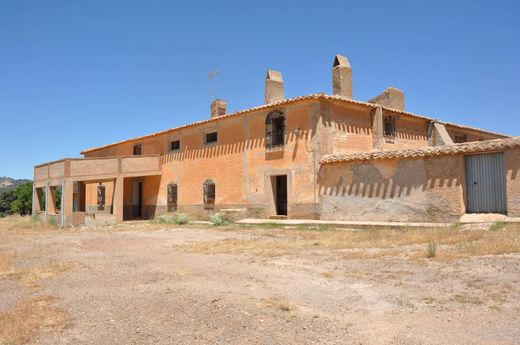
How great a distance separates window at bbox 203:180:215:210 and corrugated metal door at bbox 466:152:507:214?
39.6 feet

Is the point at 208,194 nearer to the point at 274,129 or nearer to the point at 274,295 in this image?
the point at 274,129

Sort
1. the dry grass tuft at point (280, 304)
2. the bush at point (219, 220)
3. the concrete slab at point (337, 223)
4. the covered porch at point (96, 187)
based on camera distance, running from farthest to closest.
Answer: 1. the covered porch at point (96, 187)
2. the bush at point (219, 220)
3. the concrete slab at point (337, 223)
4. the dry grass tuft at point (280, 304)

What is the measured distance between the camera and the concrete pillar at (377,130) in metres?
18.4

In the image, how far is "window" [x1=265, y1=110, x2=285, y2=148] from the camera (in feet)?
60.8

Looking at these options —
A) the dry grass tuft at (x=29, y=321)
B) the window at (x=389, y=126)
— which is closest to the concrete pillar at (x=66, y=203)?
the window at (x=389, y=126)

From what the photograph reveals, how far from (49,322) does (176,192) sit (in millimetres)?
19590

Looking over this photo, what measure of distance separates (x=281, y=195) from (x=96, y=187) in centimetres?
1545

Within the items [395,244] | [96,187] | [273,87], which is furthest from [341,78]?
[96,187]

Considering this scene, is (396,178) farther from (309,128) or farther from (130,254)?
(130,254)

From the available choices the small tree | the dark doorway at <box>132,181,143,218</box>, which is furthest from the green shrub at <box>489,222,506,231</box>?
the small tree

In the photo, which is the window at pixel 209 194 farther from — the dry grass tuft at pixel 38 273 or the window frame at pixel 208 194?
the dry grass tuft at pixel 38 273

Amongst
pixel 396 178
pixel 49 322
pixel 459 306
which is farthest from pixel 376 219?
pixel 49 322

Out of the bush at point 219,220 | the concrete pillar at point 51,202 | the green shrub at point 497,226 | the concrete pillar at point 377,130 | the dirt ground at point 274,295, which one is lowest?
the dirt ground at point 274,295

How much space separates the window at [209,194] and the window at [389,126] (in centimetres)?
882
